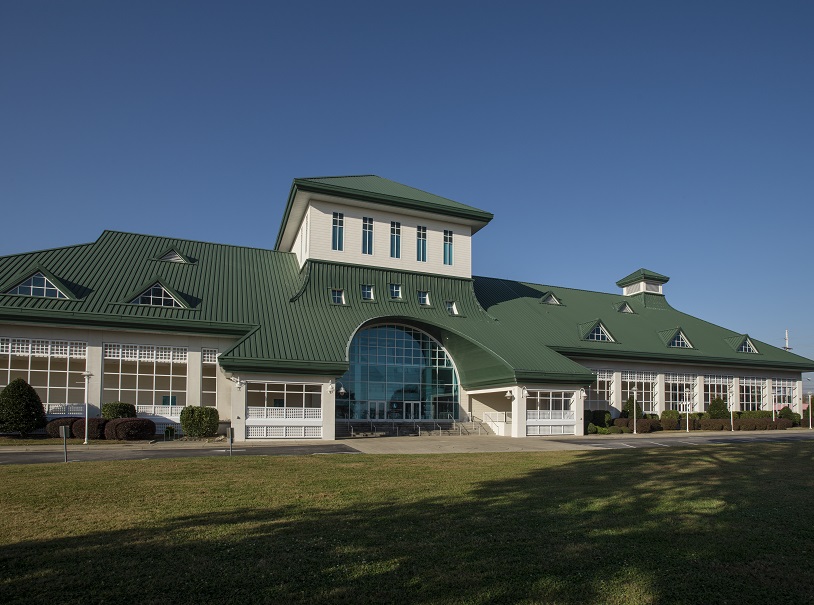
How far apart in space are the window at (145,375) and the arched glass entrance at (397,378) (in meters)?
8.47

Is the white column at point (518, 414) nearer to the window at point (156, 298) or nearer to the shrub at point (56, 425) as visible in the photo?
the window at point (156, 298)

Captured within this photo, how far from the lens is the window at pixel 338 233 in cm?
3775

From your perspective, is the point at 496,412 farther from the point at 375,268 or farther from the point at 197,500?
the point at 197,500

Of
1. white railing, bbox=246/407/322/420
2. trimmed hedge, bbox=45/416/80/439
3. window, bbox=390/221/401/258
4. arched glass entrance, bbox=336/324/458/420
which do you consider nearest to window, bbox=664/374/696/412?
arched glass entrance, bbox=336/324/458/420

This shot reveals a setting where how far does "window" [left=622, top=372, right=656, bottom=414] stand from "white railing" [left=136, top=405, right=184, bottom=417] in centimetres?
2831

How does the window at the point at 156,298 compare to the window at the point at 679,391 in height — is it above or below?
above

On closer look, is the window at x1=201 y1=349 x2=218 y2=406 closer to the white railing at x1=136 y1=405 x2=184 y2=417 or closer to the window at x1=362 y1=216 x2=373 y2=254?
the white railing at x1=136 y1=405 x2=184 y2=417

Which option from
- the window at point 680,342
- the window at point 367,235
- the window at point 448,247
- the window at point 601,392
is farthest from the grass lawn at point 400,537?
the window at point 680,342

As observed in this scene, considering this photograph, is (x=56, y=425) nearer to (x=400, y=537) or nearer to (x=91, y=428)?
(x=91, y=428)

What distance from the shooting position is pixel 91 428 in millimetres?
28078

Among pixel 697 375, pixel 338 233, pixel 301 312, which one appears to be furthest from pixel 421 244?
pixel 697 375

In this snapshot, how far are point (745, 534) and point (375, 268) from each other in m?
29.9

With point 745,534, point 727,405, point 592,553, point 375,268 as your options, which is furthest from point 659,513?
point 727,405

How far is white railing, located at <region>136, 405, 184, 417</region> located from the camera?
104ft
